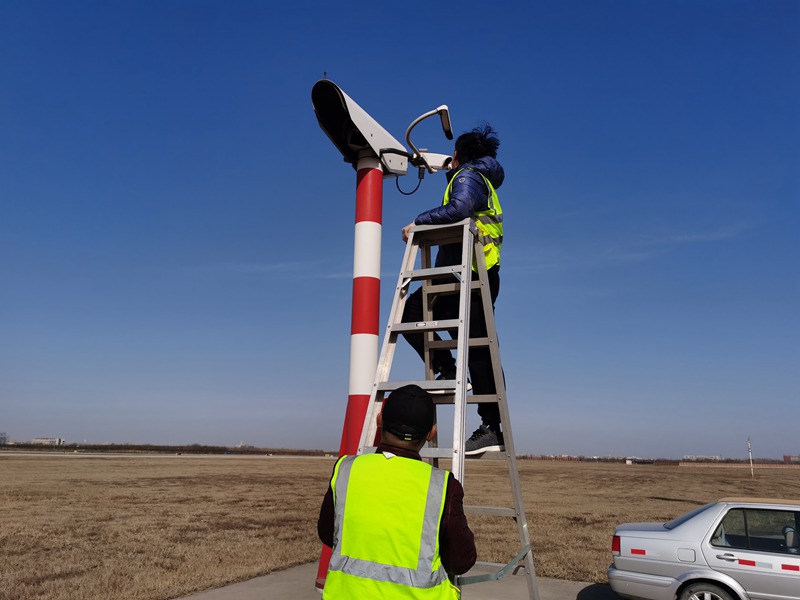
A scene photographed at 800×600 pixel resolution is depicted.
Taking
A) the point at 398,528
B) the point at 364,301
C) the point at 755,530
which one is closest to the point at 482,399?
the point at 364,301

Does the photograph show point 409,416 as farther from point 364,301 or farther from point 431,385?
point 364,301

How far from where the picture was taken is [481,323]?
4.85 meters

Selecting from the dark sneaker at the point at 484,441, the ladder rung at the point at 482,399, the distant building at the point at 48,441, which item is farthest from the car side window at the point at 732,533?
the distant building at the point at 48,441

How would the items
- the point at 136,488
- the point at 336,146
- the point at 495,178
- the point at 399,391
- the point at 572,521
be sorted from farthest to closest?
the point at 136,488 < the point at 572,521 < the point at 336,146 < the point at 495,178 < the point at 399,391

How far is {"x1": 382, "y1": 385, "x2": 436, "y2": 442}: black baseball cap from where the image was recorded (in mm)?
2461

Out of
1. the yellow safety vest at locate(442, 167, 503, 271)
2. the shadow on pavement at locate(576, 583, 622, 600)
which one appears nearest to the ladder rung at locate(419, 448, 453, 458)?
the yellow safety vest at locate(442, 167, 503, 271)

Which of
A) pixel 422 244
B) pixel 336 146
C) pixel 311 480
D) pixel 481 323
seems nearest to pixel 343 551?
pixel 481 323

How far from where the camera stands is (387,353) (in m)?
4.32

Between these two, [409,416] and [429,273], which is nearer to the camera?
[409,416]

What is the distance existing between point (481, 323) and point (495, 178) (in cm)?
129

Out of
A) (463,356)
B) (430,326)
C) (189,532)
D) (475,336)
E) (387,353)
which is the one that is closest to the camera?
(463,356)

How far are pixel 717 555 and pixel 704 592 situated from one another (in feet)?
1.32

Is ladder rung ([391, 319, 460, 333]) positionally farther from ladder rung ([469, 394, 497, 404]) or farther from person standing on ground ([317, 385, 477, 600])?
person standing on ground ([317, 385, 477, 600])

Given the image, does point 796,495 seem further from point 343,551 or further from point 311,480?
point 343,551
